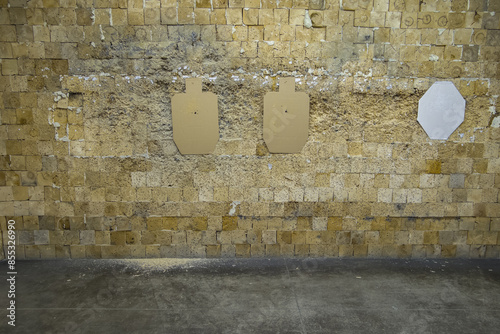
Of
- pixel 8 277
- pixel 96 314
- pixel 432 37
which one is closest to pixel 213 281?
pixel 96 314

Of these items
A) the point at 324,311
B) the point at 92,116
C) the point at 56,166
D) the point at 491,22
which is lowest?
the point at 324,311

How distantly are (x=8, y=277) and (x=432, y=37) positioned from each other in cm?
620

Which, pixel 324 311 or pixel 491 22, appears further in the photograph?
pixel 491 22

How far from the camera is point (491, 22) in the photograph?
373cm

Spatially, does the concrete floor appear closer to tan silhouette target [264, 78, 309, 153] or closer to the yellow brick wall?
the yellow brick wall

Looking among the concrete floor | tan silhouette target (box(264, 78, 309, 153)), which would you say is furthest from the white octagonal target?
the concrete floor

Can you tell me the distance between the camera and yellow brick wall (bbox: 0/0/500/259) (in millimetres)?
3723

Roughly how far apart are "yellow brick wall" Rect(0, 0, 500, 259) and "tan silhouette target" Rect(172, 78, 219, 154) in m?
0.11

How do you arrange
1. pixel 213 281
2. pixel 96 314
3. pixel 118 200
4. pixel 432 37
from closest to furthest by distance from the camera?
pixel 96 314 < pixel 213 281 < pixel 432 37 < pixel 118 200

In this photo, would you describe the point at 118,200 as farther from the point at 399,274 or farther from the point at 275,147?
the point at 399,274

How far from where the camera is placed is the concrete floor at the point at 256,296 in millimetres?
2762

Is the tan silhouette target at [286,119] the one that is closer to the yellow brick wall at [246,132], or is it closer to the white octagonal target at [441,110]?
the yellow brick wall at [246,132]

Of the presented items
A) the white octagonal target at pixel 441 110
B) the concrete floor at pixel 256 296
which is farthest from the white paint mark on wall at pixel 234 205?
the white octagonal target at pixel 441 110

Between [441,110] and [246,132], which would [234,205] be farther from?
[441,110]
